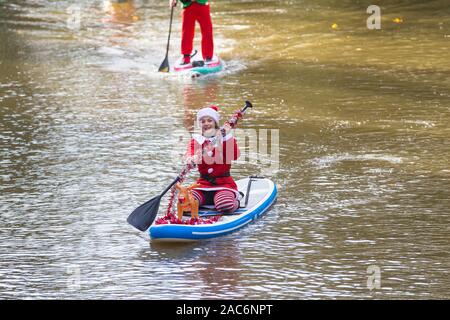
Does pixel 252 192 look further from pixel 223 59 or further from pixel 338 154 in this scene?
pixel 223 59

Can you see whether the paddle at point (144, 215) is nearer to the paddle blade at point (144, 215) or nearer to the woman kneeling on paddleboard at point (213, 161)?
the paddle blade at point (144, 215)

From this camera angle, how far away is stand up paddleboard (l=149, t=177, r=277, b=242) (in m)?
7.91

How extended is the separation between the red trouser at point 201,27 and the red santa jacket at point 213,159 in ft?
21.3

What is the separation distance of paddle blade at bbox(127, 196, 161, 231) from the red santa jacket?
2.01 feet

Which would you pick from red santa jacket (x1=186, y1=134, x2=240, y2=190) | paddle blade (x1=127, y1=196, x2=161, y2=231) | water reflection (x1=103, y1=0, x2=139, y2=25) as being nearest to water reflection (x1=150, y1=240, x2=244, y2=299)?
paddle blade (x1=127, y1=196, x2=161, y2=231)

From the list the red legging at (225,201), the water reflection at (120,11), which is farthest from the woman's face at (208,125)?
the water reflection at (120,11)

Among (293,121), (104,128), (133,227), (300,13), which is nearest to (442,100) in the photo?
(293,121)

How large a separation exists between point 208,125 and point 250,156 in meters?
2.02

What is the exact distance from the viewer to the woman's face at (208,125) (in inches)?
335

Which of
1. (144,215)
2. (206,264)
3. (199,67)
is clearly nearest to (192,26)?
(199,67)

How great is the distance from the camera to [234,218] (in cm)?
825

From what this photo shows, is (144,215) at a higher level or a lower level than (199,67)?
lower

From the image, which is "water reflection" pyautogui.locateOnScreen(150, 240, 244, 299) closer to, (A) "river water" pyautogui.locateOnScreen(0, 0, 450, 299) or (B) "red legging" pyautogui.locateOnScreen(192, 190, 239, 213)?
(A) "river water" pyautogui.locateOnScreen(0, 0, 450, 299)

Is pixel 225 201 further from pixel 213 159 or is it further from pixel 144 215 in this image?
pixel 144 215
